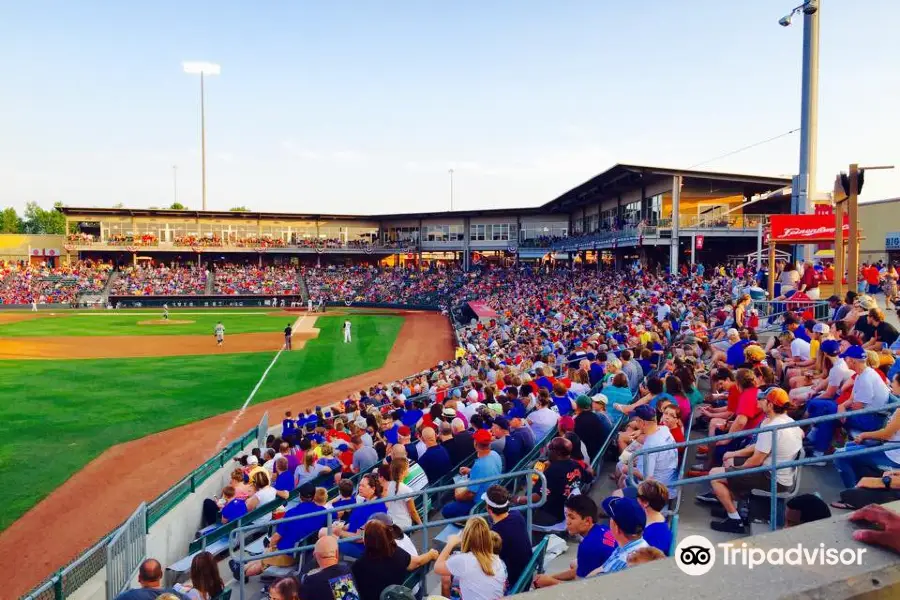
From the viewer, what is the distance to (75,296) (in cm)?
6141

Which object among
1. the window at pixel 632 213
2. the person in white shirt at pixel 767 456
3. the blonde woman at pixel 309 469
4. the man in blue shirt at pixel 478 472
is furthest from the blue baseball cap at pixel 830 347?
the window at pixel 632 213

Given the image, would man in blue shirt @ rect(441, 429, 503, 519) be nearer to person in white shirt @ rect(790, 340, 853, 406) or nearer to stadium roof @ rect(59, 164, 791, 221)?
person in white shirt @ rect(790, 340, 853, 406)

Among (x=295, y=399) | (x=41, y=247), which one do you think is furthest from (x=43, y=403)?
(x=41, y=247)

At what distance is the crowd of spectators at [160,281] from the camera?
63.6 m

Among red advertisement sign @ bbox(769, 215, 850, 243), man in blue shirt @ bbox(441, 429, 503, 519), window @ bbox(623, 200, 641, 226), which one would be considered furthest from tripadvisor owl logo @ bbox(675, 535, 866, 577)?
window @ bbox(623, 200, 641, 226)

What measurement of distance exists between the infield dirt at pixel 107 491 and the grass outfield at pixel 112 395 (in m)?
0.46

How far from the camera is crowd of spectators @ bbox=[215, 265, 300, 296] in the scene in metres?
65.4

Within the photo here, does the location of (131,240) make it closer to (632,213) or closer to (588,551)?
(632,213)

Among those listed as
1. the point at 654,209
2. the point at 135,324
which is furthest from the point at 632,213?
the point at 135,324

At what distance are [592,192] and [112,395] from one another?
3470cm

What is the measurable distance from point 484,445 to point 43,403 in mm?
20247

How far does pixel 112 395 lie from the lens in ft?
73.6

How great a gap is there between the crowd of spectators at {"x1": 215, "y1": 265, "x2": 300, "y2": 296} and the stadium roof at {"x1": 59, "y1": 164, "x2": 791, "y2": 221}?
6804 mm

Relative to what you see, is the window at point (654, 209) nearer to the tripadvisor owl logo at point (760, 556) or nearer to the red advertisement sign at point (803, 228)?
the red advertisement sign at point (803, 228)
